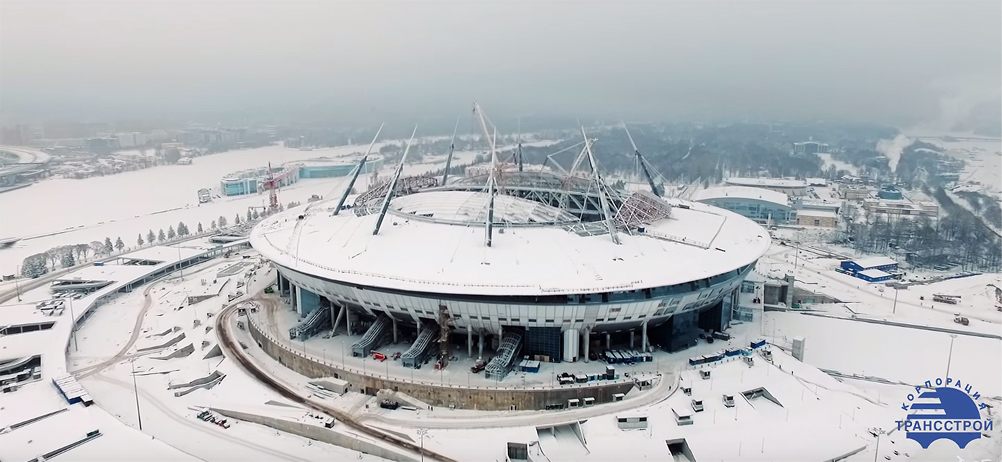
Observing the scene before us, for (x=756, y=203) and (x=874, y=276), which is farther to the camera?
(x=756, y=203)

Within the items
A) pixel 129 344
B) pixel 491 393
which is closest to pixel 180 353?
pixel 129 344

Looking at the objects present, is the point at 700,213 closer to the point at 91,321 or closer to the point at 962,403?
the point at 962,403

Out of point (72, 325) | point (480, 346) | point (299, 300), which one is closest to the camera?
point (480, 346)

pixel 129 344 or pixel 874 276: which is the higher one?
pixel 874 276

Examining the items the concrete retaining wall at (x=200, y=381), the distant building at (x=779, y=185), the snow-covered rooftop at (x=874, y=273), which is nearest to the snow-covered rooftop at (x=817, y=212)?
the distant building at (x=779, y=185)

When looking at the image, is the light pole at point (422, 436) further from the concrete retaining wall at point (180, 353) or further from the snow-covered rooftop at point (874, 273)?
the snow-covered rooftop at point (874, 273)

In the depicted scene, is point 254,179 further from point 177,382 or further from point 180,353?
point 177,382
